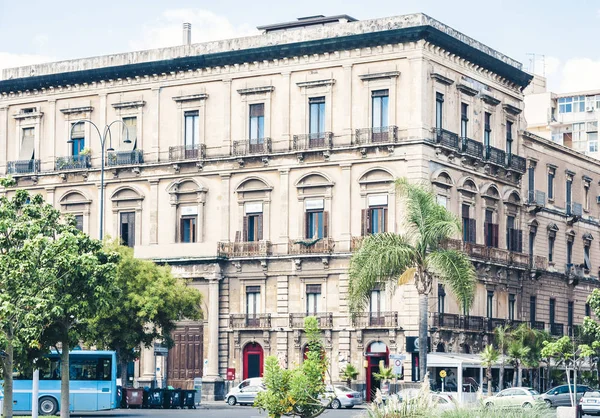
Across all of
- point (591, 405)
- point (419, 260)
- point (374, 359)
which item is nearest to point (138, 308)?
point (374, 359)

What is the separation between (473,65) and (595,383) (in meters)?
19.9

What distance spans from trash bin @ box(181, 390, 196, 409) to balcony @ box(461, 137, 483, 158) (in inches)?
780

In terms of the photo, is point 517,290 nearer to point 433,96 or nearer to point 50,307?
point 433,96

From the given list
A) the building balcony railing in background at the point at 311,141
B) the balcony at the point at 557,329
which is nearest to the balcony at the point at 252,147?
the building balcony railing in background at the point at 311,141

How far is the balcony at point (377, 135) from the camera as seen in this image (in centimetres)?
7069

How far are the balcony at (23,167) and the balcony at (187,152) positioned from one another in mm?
9355

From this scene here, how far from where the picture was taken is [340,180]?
72.3 metres

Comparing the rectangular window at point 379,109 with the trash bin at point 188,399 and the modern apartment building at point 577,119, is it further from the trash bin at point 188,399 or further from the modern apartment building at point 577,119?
the modern apartment building at point 577,119

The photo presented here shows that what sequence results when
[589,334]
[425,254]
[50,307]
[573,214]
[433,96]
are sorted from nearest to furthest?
[50,307] → [425,254] → [433,96] → [589,334] → [573,214]

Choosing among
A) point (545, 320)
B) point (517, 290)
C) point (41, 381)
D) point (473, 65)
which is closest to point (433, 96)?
point (473, 65)

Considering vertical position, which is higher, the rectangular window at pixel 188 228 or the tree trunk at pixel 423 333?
the rectangular window at pixel 188 228

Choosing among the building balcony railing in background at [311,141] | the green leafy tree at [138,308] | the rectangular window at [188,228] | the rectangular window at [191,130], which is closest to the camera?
the green leafy tree at [138,308]

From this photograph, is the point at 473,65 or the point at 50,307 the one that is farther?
the point at 473,65

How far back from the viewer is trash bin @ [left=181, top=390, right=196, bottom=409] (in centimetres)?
6588
